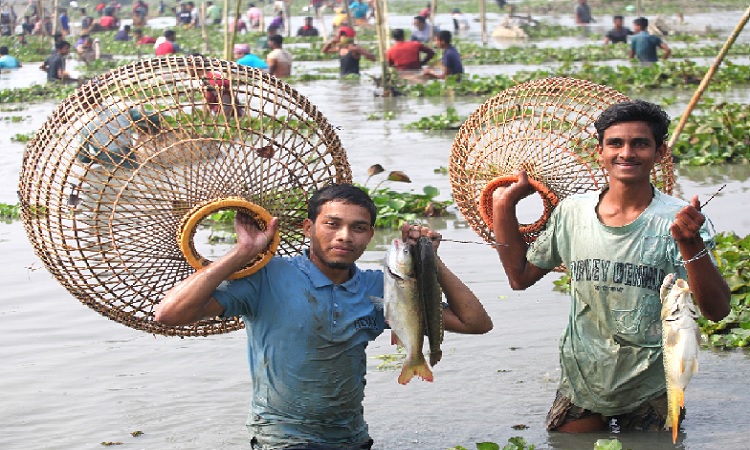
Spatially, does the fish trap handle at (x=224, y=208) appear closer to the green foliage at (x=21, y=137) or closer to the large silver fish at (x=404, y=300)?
the large silver fish at (x=404, y=300)

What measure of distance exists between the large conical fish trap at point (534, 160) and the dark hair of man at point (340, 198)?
1119 mm

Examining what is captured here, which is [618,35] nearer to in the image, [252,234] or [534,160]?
[534,160]

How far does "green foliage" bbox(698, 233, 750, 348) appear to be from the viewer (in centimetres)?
665

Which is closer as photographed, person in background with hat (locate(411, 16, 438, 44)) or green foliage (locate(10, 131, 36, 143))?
green foliage (locate(10, 131, 36, 143))

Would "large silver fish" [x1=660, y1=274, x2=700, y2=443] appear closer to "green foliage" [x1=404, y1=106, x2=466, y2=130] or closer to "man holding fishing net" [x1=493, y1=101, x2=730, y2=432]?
"man holding fishing net" [x1=493, y1=101, x2=730, y2=432]

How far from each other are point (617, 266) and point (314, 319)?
46.8 inches

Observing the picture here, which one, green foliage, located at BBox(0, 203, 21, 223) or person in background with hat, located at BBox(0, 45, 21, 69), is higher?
green foliage, located at BBox(0, 203, 21, 223)

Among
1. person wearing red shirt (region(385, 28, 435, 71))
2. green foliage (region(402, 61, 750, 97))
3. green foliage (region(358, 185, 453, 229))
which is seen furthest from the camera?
person wearing red shirt (region(385, 28, 435, 71))

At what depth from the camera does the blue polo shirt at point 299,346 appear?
4297 millimetres

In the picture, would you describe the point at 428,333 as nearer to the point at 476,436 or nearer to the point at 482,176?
the point at 476,436

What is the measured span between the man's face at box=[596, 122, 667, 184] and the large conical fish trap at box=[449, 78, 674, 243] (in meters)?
0.73

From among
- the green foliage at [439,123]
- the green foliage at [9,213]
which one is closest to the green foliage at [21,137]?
the green foliage at [439,123]

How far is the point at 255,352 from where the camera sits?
172 inches

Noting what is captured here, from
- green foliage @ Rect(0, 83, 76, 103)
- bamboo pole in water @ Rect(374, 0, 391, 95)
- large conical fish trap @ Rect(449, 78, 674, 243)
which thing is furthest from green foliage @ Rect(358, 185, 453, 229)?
green foliage @ Rect(0, 83, 76, 103)
